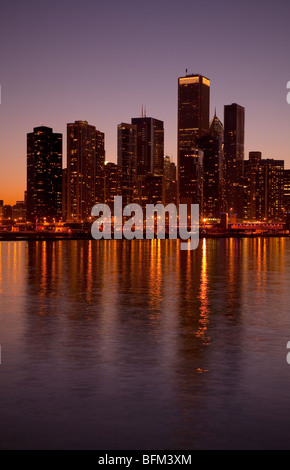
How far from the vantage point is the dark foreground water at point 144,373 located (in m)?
11.5

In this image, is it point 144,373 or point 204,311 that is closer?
point 144,373

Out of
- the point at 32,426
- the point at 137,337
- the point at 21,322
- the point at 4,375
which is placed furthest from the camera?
the point at 21,322

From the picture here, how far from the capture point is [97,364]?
17.3 metres

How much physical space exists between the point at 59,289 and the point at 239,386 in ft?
84.4

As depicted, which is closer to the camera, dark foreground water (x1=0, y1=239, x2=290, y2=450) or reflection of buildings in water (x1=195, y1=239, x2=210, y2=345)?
dark foreground water (x1=0, y1=239, x2=290, y2=450)

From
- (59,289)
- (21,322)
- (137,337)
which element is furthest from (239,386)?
(59,289)

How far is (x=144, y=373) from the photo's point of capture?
1627 cm

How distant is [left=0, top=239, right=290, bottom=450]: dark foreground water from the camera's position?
11547 millimetres

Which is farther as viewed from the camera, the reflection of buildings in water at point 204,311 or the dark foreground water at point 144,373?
the reflection of buildings in water at point 204,311

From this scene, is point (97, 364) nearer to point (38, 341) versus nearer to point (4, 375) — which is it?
point (4, 375)

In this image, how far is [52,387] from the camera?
14.8 m

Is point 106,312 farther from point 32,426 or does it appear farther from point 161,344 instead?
point 32,426

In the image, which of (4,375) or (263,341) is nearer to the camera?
(4,375)
